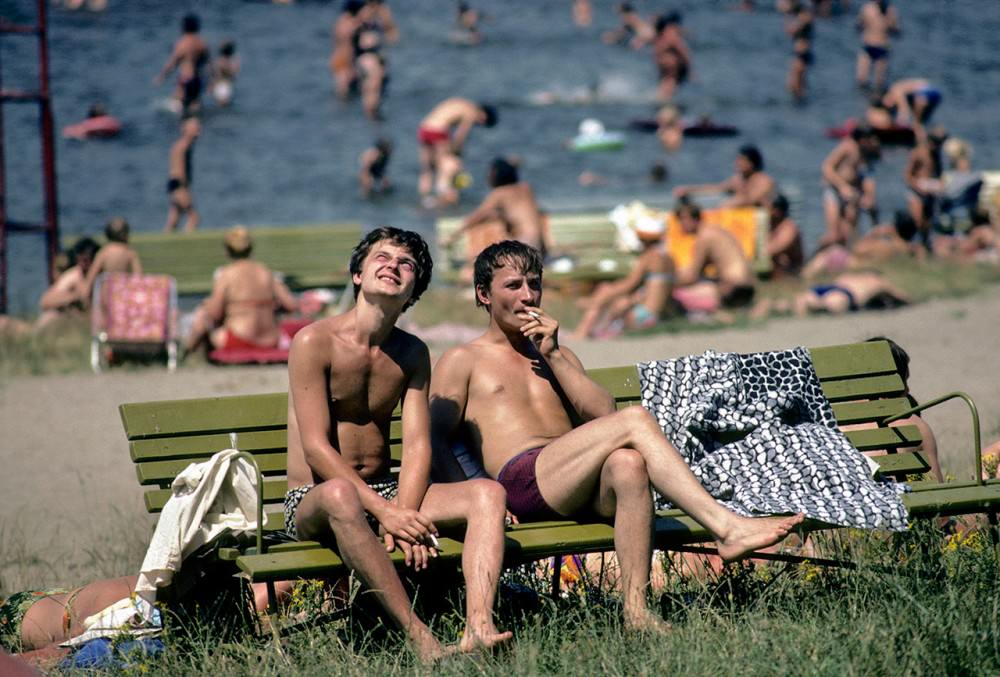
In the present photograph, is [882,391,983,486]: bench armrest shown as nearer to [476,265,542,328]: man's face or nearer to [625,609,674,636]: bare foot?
[625,609,674,636]: bare foot

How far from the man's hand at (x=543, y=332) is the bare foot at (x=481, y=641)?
1.07 m

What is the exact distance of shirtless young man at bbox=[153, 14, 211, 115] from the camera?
2455 centimetres

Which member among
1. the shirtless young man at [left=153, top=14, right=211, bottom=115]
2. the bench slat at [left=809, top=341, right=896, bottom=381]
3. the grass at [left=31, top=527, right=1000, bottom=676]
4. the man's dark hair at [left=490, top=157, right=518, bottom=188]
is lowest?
the grass at [left=31, top=527, right=1000, bottom=676]

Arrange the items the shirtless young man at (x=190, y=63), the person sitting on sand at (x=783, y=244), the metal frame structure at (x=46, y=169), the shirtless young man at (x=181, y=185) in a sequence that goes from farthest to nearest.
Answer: the shirtless young man at (x=190, y=63) → the shirtless young man at (x=181, y=185) → the person sitting on sand at (x=783, y=244) → the metal frame structure at (x=46, y=169)

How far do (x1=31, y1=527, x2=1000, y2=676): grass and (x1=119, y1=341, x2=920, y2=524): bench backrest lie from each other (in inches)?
26.6

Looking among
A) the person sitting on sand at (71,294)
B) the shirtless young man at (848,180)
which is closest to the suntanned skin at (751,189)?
the shirtless young man at (848,180)

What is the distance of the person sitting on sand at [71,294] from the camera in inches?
460

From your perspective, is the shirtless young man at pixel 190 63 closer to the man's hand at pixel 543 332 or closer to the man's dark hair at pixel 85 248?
the man's dark hair at pixel 85 248

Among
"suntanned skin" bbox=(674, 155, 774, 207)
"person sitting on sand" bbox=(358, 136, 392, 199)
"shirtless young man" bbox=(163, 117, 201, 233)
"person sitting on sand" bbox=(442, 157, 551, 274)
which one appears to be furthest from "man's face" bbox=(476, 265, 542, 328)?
"person sitting on sand" bbox=(358, 136, 392, 199)

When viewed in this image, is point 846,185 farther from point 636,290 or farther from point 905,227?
point 636,290

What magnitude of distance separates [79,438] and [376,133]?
71.3ft

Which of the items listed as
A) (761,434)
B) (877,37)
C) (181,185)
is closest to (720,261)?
(761,434)

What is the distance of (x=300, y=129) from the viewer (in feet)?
100

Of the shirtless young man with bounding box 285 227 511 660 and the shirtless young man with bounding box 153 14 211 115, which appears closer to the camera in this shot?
the shirtless young man with bounding box 285 227 511 660
